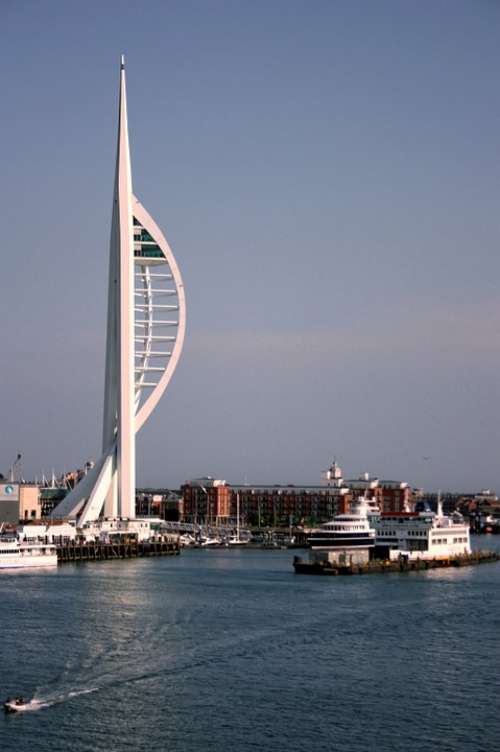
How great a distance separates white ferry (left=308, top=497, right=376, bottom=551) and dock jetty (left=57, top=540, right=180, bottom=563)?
9998 millimetres

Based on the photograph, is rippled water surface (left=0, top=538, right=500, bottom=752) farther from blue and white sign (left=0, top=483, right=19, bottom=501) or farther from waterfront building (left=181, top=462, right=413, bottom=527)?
waterfront building (left=181, top=462, right=413, bottom=527)

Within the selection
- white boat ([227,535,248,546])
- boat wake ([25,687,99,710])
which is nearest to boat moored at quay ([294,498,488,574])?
white boat ([227,535,248,546])

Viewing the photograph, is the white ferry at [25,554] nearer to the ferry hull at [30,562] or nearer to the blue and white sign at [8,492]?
the ferry hull at [30,562]

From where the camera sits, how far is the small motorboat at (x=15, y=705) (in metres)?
18.8

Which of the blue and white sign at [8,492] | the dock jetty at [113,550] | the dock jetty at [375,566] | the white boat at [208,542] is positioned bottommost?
the dock jetty at [375,566]

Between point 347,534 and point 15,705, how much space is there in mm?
26255

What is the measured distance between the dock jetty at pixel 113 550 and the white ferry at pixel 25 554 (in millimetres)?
2530

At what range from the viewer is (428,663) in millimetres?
23547

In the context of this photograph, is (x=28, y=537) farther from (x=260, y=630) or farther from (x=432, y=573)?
(x=260, y=630)

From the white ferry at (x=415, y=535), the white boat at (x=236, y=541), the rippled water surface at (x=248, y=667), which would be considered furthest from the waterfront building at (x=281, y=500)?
the rippled water surface at (x=248, y=667)

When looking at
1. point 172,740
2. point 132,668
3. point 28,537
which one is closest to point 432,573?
point 28,537

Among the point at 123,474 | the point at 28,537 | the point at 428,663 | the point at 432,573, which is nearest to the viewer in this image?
the point at 428,663

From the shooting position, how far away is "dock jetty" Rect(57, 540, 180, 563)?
49625 mm

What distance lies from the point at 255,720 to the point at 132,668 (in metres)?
3.77
